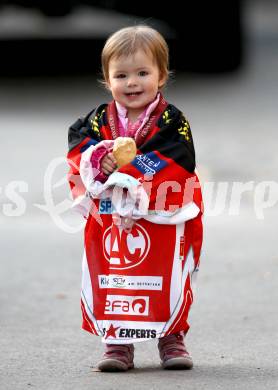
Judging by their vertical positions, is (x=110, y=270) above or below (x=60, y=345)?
above

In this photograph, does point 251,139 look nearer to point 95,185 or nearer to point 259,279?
point 259,279

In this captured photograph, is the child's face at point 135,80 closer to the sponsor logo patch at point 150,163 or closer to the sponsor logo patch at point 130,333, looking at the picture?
the sponsor logo patch at point 150,163

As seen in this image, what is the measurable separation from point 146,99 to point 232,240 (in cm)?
453

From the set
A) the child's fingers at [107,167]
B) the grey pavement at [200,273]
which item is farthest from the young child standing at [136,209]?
the grey pavement at [200,273]

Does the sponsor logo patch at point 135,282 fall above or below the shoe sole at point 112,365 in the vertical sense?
above

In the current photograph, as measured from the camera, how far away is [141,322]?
568 centimetres

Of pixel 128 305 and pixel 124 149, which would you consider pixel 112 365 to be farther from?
pixel 124 149

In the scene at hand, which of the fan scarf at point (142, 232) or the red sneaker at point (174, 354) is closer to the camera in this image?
the fan scarf at point (142, 232)

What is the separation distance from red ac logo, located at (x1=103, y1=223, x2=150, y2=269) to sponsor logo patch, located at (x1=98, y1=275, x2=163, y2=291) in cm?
5

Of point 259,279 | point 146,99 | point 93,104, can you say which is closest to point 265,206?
point 259,279

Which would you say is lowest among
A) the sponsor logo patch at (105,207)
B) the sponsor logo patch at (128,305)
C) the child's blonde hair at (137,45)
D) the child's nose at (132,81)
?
the sponsor logo patch at (128,305)

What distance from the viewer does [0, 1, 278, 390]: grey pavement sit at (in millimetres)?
5891

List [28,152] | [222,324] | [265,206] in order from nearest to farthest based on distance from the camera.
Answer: [222,324] → [265,206] → [28,152]

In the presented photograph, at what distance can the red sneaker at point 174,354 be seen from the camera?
18.9ft
